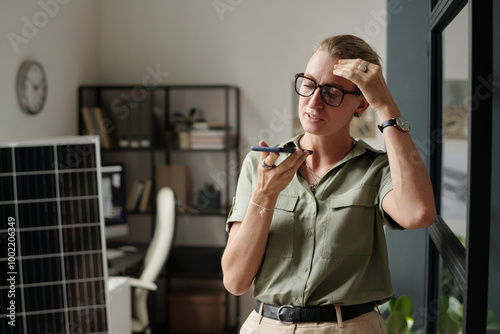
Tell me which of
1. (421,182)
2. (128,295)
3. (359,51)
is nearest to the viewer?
(421,182)

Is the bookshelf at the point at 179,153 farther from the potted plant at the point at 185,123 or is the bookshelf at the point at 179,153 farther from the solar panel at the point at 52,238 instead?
the solar panel at the point at 52,238

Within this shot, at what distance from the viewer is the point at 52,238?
2.10 meters

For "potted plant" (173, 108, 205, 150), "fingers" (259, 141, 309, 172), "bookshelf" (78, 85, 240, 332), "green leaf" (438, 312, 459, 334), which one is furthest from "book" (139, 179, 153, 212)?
"fingers" (259, 141, 309, 172)

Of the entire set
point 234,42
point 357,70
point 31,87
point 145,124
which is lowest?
point 145,124

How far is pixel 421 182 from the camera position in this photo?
1065 mm

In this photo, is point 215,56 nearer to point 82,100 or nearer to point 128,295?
point 82,100

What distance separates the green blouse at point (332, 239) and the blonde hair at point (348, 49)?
0.22 meters

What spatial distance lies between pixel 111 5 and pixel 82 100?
872 millimetres

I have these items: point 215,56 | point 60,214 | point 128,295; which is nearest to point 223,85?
point 215,56

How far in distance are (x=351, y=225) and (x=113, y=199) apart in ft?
9.71

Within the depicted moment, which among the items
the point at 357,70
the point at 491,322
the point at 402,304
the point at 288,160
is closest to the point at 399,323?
the point at 402,304

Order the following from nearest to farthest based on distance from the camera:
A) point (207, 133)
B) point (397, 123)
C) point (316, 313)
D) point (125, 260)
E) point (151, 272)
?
1. point (397, 123)
2. point (316, 313)
3. point (151, 272)
4. point (125, 260)
5. point (207, 133)

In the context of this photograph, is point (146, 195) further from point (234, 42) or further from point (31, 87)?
point (234, 42)

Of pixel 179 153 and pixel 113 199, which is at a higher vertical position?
pixel 179 153
